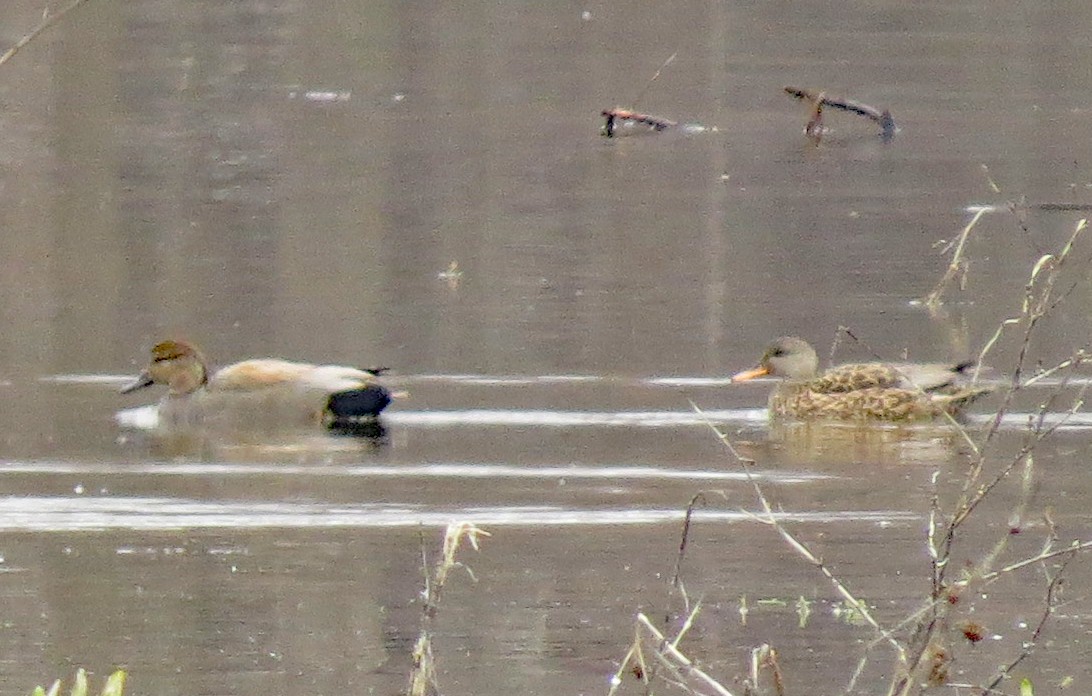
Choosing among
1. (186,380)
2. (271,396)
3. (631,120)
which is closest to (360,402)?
(271,396)

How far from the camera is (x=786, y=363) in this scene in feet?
39.9

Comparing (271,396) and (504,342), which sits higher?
(271,396)

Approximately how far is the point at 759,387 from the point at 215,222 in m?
6.39

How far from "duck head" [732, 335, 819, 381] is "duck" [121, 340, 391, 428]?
177cm

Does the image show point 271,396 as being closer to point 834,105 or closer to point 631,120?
point 834,105

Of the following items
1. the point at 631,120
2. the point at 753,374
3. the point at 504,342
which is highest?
the point at 753,374

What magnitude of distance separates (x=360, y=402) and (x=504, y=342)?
6.53 feet

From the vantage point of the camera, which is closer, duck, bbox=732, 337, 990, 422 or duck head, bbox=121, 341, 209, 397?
duck, bbox=732, 337, 990, 422

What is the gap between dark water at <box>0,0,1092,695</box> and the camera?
7543mm

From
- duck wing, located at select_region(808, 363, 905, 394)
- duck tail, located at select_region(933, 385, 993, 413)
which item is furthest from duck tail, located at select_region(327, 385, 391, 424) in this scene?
duck tail, located at select_region(933, 385, 993, 413)

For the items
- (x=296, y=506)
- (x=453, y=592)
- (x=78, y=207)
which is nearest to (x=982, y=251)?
(x=78, y=207)

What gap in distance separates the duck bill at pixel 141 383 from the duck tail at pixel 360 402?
0.93 metres

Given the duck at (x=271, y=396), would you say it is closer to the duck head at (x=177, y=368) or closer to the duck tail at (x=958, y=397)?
the duck head at (x=177, y=368)

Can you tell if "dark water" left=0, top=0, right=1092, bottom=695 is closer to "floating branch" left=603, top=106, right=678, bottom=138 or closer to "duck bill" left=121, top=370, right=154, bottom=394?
"duck bill" left=121, top=370, right=154, bottom=394
